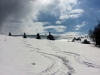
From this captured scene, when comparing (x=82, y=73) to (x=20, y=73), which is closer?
(x=20, y=73)

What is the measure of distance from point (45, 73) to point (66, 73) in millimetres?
1251

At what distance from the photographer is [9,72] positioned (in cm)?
745

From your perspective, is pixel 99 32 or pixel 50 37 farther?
pixel 50 37

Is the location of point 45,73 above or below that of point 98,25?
below

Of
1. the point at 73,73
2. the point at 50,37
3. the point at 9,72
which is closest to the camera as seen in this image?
the point at 9,72

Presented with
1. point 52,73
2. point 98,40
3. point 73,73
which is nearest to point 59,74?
point 52,73

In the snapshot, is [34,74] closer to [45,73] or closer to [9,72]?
[45,73]

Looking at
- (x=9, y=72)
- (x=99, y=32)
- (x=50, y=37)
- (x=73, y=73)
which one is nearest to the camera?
(x=9, y=72)

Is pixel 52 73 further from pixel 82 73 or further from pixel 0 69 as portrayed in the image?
pixel 0 69

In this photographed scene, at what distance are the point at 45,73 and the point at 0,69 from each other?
2.64m

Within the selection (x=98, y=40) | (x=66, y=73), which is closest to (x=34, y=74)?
(x=66, y=73)

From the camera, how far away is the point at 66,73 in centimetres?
791

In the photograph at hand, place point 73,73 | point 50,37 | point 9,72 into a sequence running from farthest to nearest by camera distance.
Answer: point 50,37 → point 73,73 → point 9,72

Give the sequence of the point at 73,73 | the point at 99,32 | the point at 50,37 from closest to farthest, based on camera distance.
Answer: the point at 73,73 → the point at 99,32 → the point at 50,37
